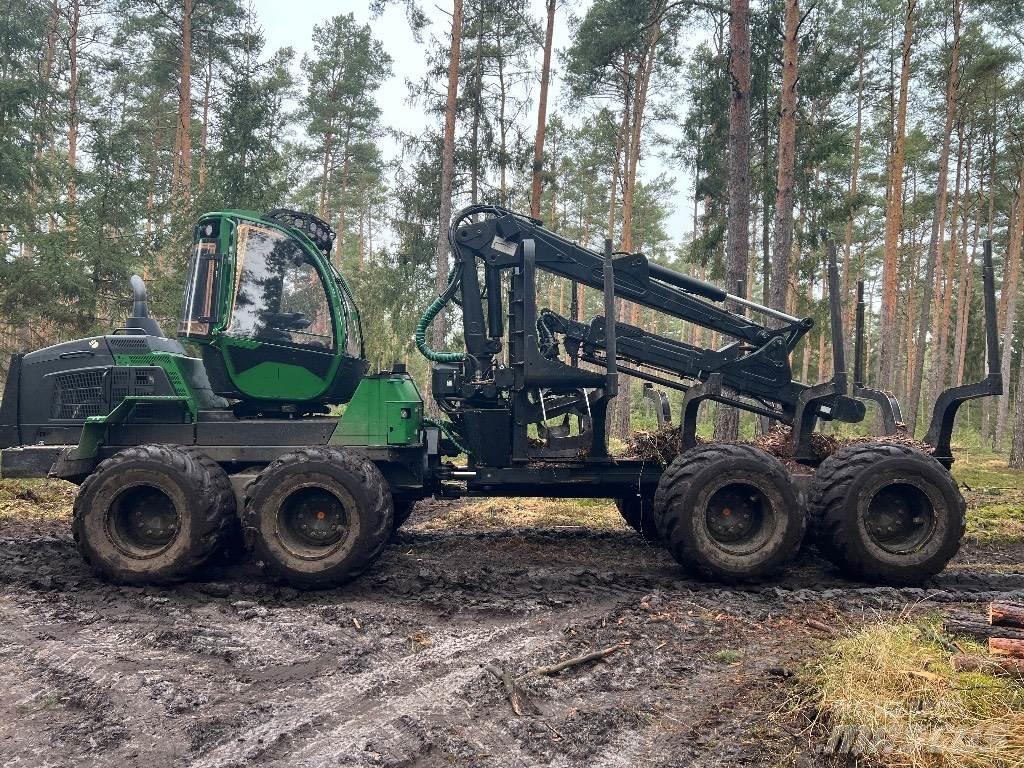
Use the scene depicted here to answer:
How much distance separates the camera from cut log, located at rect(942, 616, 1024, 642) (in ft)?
12.5

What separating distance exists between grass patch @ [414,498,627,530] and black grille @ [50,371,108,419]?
12.0 feet

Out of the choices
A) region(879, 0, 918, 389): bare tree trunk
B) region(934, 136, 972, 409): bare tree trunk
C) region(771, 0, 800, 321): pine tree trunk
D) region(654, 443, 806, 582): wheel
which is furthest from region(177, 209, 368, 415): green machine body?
region(934, 136, 972, 409): bare tree trunk

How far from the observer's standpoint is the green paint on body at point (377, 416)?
5.88 meters

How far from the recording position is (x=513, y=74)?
58.8ft

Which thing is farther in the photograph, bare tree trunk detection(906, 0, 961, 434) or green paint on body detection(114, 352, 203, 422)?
bare tree trunk detection(906, 0, 961, 434)

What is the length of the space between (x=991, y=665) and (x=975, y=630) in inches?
25.6

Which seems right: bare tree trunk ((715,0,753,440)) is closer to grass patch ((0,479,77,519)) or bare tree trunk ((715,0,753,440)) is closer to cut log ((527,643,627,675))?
cut log ((527,643,627,675))

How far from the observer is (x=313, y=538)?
216 inches

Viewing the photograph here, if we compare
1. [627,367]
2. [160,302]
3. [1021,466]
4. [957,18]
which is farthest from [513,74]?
[1021,466]

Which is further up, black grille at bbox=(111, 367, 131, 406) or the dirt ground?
black grille at bbox=(111, 367, 131, 406)

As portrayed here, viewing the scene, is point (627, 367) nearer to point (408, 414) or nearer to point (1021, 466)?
point (408, 414)

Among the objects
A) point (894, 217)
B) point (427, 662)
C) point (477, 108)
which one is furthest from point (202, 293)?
point (894, 217)

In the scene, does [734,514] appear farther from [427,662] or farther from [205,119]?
[205,119]

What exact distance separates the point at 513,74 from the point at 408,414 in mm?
14651
